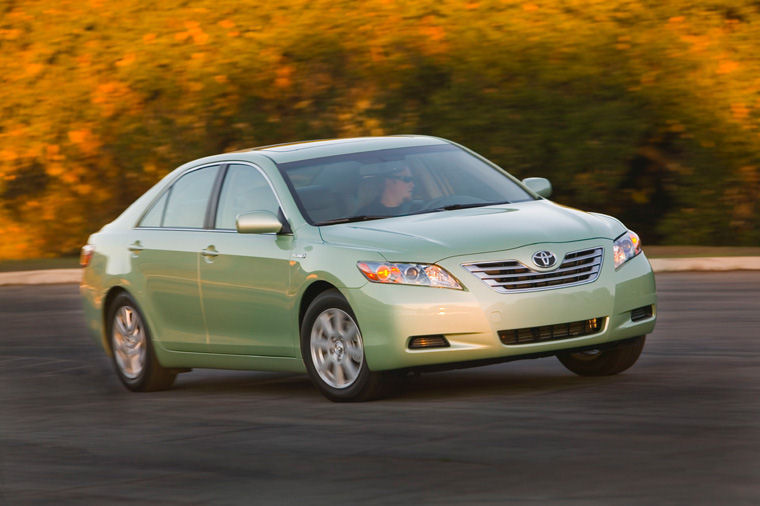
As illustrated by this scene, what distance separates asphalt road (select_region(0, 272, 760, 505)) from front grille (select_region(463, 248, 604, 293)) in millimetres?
627

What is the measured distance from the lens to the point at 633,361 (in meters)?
10.3

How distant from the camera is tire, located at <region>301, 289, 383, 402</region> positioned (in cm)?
952

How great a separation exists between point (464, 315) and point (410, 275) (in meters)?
0.38

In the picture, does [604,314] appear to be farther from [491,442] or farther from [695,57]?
[695,57]

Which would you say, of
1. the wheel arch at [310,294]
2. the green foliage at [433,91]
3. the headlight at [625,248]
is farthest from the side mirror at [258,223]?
the green foliage at [433,91]

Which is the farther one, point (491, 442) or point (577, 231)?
point (577, 231)

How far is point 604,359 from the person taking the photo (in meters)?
10.3

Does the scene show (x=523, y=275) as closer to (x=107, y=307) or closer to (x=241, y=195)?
(x=241, y=195)

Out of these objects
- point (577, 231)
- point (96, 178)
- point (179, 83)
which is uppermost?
point (577, 231)

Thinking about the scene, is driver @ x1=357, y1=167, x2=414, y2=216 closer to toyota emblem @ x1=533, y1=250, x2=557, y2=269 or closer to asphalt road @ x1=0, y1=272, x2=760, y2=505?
asphalt road @ x1=0, y1=272, x2=760, y2=505

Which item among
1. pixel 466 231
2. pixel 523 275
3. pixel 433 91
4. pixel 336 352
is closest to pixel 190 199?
pixel 336 352

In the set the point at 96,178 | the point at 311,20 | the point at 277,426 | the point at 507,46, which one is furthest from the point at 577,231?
the point at 96,178

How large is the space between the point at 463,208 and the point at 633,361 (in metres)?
1.39

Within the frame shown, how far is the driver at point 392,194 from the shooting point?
1027cm
